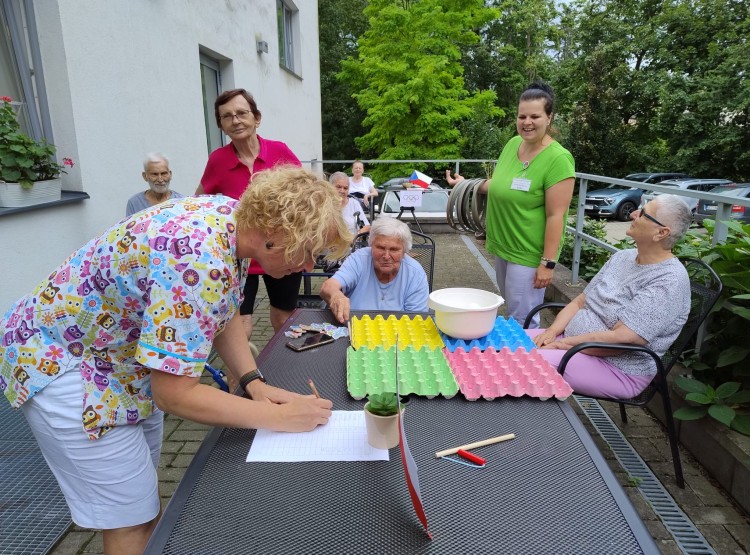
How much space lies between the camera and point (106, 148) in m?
3.70

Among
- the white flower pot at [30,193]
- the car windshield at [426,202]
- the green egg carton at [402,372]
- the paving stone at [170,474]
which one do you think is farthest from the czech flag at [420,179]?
the green egg carton at [402,372]

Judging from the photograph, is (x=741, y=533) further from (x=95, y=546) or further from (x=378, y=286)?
(x=95, y=546)

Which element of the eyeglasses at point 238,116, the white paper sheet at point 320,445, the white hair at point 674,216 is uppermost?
the eyeglasses at point 238,116

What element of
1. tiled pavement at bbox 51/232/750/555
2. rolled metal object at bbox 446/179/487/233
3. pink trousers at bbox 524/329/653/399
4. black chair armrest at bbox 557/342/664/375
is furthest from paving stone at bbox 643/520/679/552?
rolled metal object at bbox 446/179/487/233

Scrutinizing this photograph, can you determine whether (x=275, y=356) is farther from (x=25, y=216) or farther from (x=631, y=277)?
(x=25, y=216)

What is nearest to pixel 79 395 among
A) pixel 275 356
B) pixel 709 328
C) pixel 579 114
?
pixel 275 356

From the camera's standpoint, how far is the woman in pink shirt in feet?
8.83

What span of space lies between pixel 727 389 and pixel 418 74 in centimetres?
1444

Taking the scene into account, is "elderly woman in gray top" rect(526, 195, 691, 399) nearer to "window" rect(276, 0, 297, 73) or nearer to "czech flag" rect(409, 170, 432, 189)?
"czech flag" rect(409, 170, 432, 189)

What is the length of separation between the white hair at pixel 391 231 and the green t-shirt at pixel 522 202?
2.12 ft

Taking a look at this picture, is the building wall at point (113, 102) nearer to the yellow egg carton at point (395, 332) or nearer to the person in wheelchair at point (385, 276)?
the person in wheelchair at point (385, 276)

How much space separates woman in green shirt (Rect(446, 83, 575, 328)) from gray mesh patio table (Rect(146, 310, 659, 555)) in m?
1.46

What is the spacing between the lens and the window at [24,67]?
308 centimetres

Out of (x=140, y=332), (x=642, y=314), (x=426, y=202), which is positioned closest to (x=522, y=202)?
(x=642, y=314)
